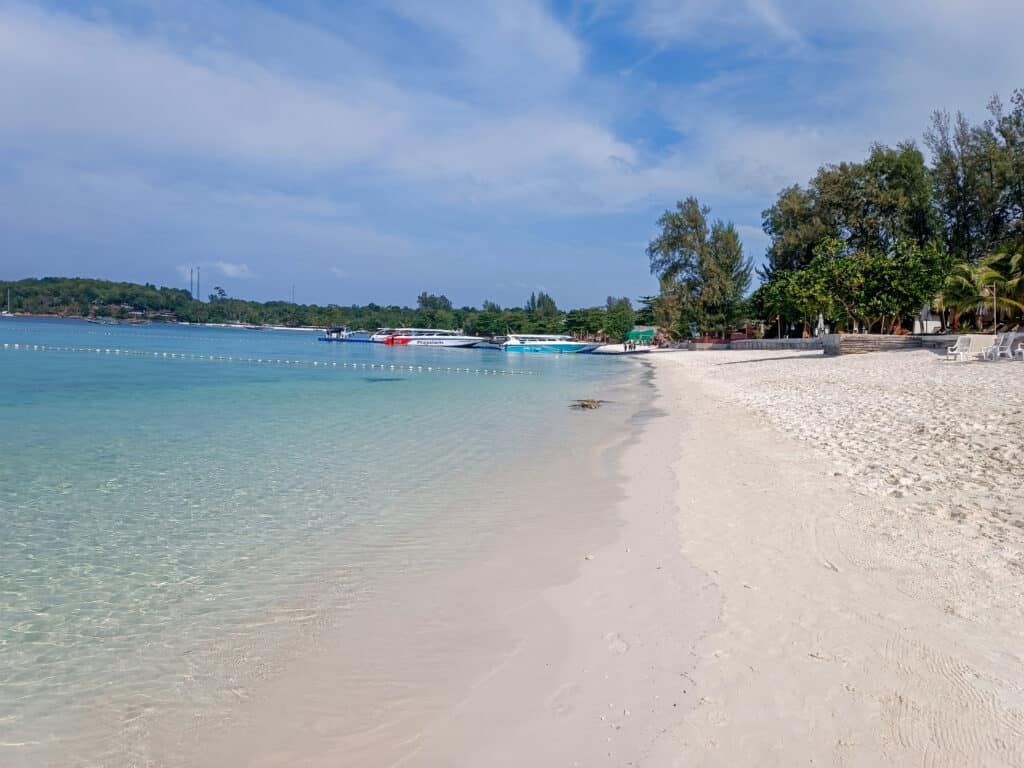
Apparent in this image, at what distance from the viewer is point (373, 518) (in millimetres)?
7957

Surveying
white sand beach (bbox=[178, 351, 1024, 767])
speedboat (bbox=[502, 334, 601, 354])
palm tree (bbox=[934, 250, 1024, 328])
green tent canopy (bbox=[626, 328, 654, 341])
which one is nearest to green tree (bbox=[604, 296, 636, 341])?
green tent canopy (bbox=[626, 328, 654, 341])

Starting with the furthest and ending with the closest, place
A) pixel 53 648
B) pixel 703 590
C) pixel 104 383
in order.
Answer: pixel 104 383 → pixel 703 590 → pixel 53 648

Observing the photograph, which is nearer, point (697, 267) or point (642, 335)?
point (697, 267)

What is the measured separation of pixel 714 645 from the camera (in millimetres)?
4234

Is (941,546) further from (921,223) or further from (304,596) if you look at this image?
(921,223)

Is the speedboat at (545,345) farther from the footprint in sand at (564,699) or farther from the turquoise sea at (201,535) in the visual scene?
the footprint in sand at (564,699)

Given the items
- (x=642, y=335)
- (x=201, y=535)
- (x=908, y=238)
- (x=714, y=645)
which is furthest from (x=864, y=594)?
(x=642, y=335)

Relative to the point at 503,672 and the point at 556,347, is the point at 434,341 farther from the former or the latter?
the point at 503,672

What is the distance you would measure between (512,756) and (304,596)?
2.89 m

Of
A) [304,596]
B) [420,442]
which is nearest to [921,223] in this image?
[420,442]

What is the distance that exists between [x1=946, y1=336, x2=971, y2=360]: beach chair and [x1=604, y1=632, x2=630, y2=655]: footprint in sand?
23008 mm

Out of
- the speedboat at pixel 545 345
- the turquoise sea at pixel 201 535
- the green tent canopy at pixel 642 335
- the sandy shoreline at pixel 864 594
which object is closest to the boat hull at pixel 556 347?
the speedboat at pixel 545 345

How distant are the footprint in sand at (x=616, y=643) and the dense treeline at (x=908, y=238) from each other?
105ft

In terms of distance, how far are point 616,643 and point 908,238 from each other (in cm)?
4767
